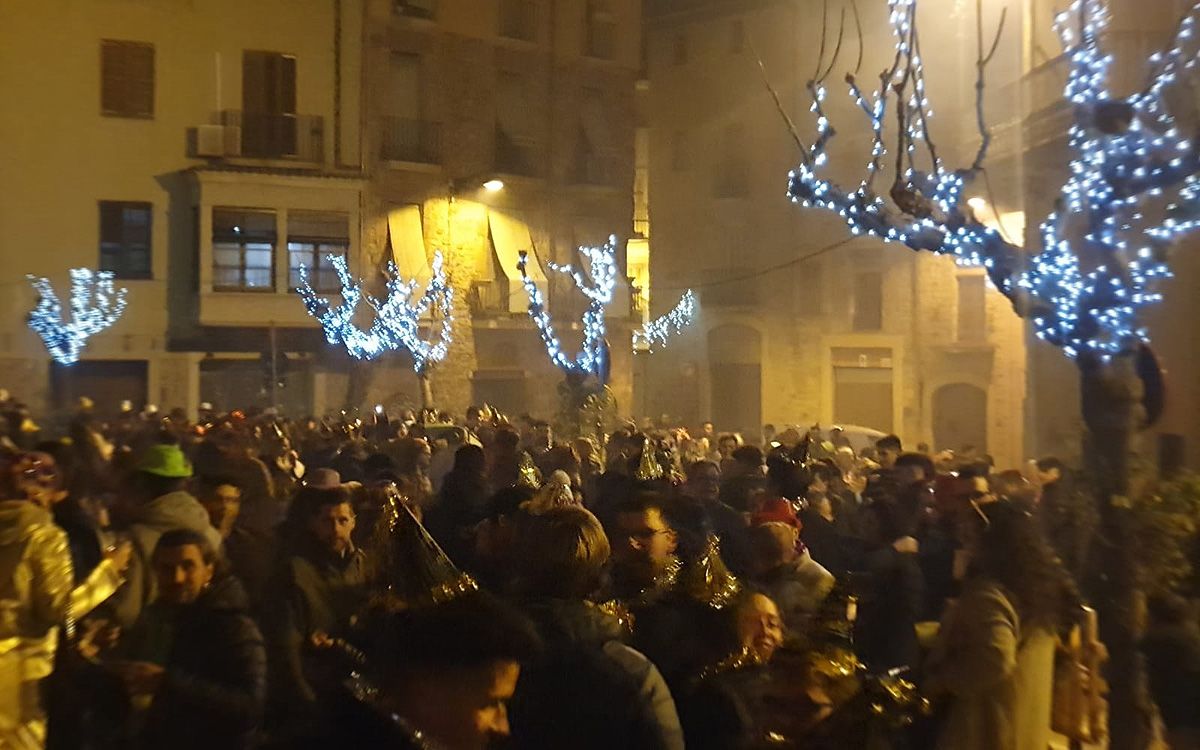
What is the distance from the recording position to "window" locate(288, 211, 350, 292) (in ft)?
56.5

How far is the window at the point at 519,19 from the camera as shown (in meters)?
16.1

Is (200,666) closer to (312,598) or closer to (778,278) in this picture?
(312,598)

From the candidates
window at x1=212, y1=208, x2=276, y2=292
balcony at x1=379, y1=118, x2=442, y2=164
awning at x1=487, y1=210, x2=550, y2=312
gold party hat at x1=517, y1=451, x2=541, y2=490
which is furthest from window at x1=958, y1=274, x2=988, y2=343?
gold party hat at x1=517, y1=451, x2=541, y2=490

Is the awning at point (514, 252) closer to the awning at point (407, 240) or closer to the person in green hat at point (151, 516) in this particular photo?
the awning at point (407, 240)

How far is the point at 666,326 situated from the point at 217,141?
715cm

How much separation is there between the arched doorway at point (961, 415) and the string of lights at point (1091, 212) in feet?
28.1

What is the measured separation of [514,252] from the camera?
15.8 metres

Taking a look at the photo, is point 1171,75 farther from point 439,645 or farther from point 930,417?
point 930,417

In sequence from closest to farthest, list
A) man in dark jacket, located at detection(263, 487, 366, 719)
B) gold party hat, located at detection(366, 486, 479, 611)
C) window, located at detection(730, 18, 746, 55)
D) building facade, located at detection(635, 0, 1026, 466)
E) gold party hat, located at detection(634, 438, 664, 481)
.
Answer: gold party hat, located at detection(366, 486, 479, 611)
man in dark jacket, located at detection(263, 487, 366, 719)
gold party hat, located at detection(634, 438, 664, 481)
building facade, located at detection(635, 0, 1026, 466)
window, located at detection(730, 18, 746, 55)

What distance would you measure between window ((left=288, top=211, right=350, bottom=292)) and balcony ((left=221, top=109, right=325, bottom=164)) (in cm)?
88

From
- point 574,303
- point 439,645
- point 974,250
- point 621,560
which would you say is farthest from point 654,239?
point 439,645

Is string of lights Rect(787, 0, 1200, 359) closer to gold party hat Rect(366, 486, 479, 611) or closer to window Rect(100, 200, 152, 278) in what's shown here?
gold party hat Rect(366, 486, 479, 611)

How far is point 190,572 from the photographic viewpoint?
11.6ft

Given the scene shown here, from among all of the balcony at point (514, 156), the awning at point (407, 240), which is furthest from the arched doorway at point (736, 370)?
the awning at point (407, 240)
